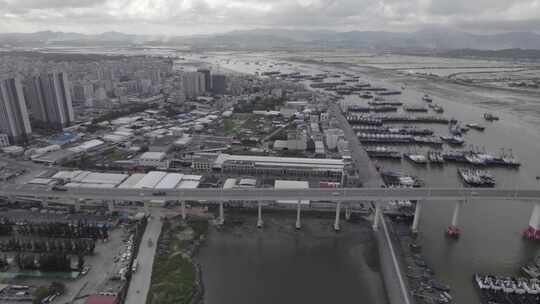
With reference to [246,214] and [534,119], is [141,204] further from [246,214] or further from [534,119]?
[534,119]

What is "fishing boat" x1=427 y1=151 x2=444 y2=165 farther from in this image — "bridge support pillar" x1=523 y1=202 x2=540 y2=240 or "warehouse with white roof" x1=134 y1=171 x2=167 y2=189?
"warehouse with white roof" x1=134 y1=171 x2=167 y2=189

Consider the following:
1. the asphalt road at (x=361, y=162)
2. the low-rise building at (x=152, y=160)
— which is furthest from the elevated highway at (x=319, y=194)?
the low-rise building at (x=152, y=160)

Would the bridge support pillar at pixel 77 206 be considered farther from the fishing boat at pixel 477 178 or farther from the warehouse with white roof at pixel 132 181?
the fishing boat at pixel 477 178

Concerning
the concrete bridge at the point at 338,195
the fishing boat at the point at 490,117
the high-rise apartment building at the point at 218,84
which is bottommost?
the fishing boat at the point at 490,117

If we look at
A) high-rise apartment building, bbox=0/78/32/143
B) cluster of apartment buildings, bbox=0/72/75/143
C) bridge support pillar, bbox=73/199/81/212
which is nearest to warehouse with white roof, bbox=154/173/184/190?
bridge support pillar, bbox=73/199/81/212

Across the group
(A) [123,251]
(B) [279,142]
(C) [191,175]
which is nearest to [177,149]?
(C) [191,175]

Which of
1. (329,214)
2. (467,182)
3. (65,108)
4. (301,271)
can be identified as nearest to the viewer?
(301,271)

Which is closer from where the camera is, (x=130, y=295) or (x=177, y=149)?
(x=130, y=295)
